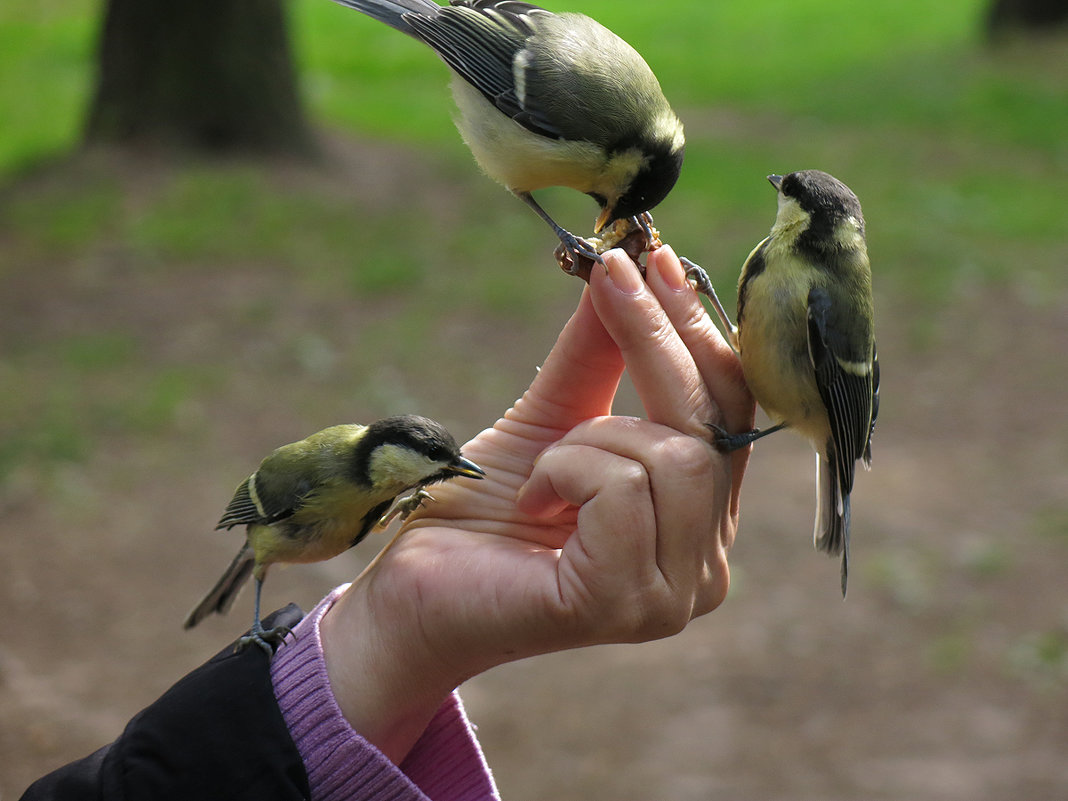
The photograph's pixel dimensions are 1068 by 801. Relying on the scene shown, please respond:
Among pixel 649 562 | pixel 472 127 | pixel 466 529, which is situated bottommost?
pixel 466 529

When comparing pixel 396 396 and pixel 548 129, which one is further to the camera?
pixel 396 396

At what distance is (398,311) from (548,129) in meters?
5.13

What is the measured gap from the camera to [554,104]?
2984mm

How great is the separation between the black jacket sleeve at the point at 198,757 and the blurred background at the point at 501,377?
2132 mm

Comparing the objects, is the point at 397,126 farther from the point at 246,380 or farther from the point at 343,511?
the point at 343,511

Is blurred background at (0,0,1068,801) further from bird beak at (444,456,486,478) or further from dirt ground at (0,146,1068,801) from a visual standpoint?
bird beak at (444,456,486,478)

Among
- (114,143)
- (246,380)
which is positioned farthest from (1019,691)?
(114,143)

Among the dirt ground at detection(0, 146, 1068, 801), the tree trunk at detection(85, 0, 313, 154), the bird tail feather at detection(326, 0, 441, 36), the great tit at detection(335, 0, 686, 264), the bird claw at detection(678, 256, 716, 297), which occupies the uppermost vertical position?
the bird tail feather at detection(326, 0, 441, 36)

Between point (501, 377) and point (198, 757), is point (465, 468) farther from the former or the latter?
point (501, 377)

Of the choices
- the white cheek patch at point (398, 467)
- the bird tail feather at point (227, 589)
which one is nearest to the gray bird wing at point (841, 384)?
the white cheek patch at point (398, 467)

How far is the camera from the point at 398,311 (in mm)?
7984

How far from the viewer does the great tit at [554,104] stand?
2.79 m

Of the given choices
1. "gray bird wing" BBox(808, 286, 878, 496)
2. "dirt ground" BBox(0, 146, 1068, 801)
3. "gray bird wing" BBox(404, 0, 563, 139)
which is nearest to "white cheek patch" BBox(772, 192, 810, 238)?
"gray bird wing" BBox(808, 286, 878, 496)

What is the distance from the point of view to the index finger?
226cm
